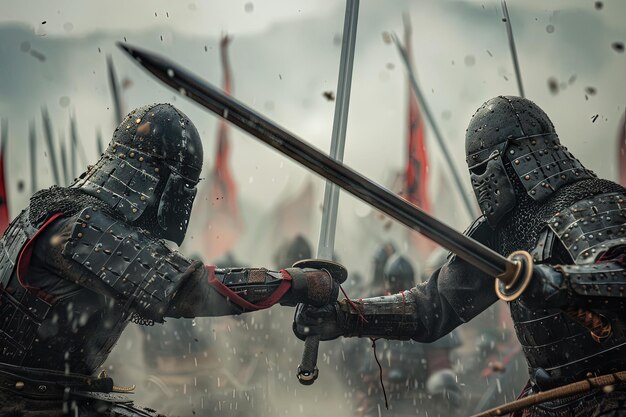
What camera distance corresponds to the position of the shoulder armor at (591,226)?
4.13 meters

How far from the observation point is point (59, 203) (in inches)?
185

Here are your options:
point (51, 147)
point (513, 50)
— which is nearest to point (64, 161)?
point (51, 147)

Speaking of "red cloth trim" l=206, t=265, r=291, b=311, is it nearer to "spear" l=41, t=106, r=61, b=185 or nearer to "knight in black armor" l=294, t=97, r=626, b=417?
"knight in black armor" l=294, t=97, r=626, b=417

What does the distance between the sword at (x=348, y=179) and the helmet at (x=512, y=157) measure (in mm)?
1091

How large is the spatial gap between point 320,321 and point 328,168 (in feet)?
6.20

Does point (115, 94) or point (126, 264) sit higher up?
point (115, 94)

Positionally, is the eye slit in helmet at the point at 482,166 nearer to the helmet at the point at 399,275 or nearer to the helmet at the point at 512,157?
the helmet at the point at 512,157

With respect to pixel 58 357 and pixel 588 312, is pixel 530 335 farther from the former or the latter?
pixel 58 357

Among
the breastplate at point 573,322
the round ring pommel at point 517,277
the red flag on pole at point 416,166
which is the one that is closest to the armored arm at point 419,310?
the breastplate at point 573,322

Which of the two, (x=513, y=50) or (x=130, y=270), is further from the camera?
(x=513, y=50)

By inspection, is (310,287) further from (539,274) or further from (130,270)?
(539,274)

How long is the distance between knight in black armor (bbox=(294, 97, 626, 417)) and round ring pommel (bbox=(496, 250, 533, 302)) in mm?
50

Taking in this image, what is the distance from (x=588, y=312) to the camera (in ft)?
12.9

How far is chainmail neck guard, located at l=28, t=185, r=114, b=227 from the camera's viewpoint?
4679 millimetres
